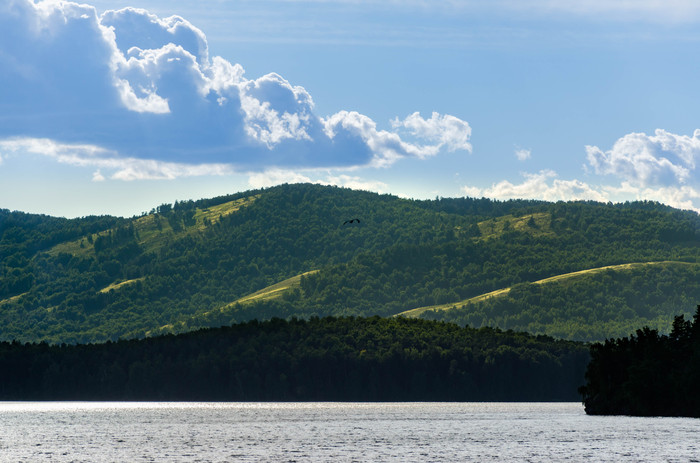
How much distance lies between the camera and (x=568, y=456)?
474 feet

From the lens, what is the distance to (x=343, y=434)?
19175 centimetres

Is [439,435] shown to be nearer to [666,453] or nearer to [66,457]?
[666,453]

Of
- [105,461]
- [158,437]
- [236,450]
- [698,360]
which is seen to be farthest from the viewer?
[698,360]

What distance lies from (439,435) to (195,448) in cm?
4894

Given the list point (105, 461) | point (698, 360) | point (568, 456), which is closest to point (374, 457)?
point (568, 456)

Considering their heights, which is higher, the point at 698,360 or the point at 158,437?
the point at 698,360

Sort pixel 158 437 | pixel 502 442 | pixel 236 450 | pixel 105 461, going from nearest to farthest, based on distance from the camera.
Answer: pixel 105 461 < pixel 236 450 < pixel 502 442 < pixel 158 437

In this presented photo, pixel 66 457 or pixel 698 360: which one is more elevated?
pixel 698 360

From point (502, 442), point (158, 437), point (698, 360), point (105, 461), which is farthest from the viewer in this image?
point (698, 360)

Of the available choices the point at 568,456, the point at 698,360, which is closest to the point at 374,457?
the point at 568,456

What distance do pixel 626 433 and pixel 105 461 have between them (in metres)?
92.9

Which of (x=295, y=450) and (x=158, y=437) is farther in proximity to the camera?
(x=158, y=437)

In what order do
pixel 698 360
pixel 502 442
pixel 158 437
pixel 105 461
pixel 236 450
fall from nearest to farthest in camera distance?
pixel 105 461 → pixel 236 450 → pixel 502 442 → pixel 158 437 → pixel 698 360

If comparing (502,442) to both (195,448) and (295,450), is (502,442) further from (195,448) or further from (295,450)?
(195,448)
